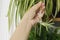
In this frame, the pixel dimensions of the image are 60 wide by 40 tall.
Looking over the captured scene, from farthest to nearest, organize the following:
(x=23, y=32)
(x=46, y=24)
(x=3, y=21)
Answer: (x=3, y=21), (x=46, y=24), (x=23, y=32)

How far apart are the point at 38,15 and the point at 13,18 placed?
34 cm

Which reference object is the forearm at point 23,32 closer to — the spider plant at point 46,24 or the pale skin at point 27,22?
the pale skin at point 27,22

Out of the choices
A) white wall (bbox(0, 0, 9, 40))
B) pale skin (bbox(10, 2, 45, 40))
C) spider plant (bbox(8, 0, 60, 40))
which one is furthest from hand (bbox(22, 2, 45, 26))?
white wall (bbox(0, 0, 9, 40))

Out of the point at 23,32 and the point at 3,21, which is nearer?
the point at 23,32

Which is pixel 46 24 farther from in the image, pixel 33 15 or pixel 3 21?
pixel 3 21

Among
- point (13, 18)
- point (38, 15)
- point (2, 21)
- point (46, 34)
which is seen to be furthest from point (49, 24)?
point (2, 21)

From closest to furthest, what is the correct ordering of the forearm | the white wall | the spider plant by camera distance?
the forearm → the spider plant → the white wall

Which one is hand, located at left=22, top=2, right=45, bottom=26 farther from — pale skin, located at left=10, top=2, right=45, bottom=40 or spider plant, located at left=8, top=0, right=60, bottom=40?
spider plant, located at left=8, top=0, right=60, bottom=40

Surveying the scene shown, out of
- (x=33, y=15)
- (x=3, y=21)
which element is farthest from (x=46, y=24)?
(x=3, y=21)

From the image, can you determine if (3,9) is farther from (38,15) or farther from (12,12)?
(38,15)

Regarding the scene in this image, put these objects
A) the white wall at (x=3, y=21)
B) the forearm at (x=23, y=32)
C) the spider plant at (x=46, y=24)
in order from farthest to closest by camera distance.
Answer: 1. the white wall at (x=3, y=21)
2. the spider plant at (x=46, y=24)
3. the forearm at (x=23, y=32)

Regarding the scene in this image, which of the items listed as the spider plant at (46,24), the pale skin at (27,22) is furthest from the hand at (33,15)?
the spider plant at (46,24)

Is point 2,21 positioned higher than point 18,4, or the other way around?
point 18,4

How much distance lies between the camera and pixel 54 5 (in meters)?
1.15
